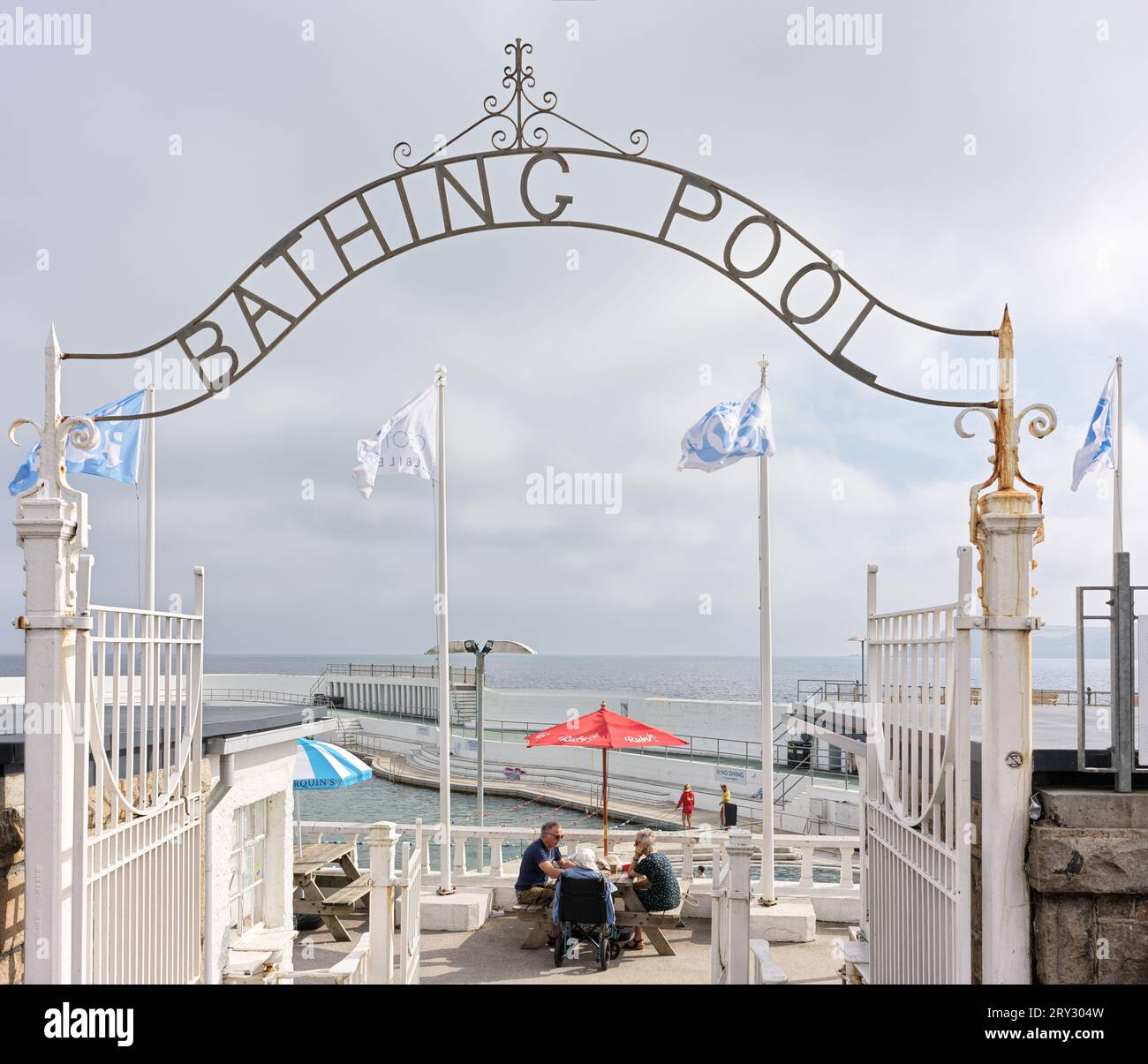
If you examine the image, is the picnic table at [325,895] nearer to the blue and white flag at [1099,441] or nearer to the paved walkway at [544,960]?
the paved walkway at [544,960]

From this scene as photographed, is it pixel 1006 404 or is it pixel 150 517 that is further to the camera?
pixel 150 517

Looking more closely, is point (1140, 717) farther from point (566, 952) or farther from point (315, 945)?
point (315, 945)

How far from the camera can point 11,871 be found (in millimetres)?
3873

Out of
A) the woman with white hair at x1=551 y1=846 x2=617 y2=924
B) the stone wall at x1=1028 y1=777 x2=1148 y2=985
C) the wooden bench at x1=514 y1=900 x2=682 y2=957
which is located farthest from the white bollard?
the stone wall at x1=1028 y1=777 x2=1148 y2=985

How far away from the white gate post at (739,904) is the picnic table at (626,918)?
3372mm

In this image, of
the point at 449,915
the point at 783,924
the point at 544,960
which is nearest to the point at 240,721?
the point at 544,960

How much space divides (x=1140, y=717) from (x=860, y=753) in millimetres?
1788

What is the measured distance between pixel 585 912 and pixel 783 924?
6.80 ft

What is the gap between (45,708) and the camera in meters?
3.58

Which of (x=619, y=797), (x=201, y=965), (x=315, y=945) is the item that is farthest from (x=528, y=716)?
(x=201, y=965)

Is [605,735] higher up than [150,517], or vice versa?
[150,517]

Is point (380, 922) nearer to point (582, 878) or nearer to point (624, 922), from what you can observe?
point (582, 878)

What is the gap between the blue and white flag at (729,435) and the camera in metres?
9.46
